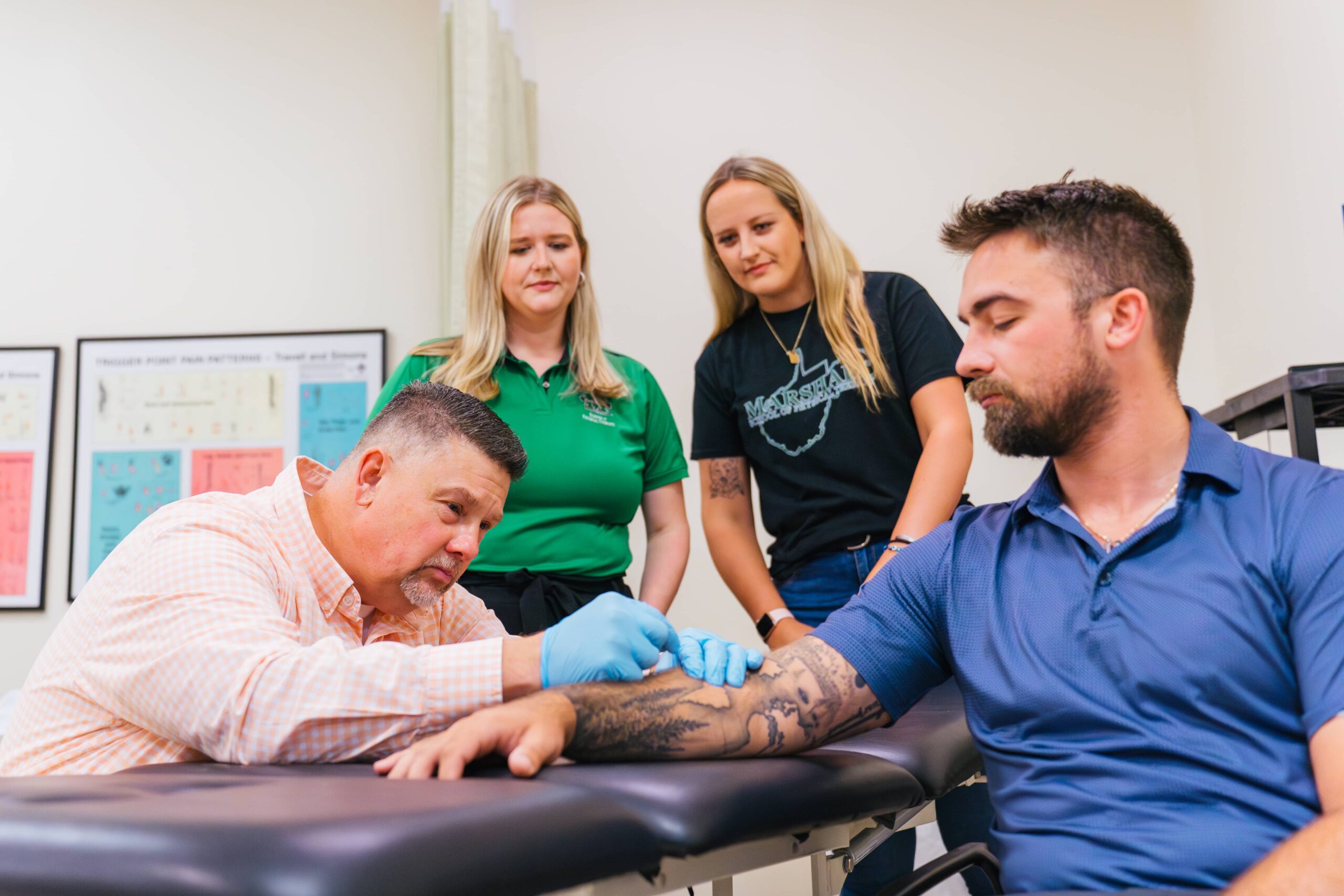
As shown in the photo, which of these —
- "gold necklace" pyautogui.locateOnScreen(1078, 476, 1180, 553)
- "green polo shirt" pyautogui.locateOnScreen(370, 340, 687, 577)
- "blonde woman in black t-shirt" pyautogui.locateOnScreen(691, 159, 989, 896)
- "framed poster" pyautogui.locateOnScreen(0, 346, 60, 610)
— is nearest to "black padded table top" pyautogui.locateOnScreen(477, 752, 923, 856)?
"gold necklace" pyautogui.locateOnScreen(1078, 476, 1180, 553)

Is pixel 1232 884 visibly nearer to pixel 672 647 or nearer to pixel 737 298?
pixel 672 647

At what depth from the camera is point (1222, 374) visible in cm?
263

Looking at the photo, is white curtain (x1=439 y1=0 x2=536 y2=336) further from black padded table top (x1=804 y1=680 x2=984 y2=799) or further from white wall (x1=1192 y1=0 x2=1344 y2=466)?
white wall (x1=1192 y1=0 x2=1344 y2=466)

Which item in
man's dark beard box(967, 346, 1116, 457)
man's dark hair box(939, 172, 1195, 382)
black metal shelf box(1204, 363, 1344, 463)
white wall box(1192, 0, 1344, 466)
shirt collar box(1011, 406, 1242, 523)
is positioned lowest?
shirt collar box(1011, 406, 1242, 523)

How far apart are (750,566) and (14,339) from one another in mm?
2299

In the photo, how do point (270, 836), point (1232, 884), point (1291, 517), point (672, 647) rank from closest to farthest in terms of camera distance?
point (270, 836) → point (1232, 884) → point (1291, 517) → point (672, 647)

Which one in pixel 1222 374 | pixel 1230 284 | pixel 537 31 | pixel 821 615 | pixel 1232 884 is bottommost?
pixel 1232 884

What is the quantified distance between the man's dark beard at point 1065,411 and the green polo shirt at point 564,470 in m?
0.83

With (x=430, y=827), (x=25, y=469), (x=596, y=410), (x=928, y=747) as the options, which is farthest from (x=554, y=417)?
(x=25, y=469)

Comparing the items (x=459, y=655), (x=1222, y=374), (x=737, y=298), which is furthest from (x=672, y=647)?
(x=1222, y=374)

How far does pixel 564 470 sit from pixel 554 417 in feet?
0.36

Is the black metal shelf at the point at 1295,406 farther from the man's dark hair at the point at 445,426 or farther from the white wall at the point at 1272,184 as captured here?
the man's dark hair at the point at 445,426

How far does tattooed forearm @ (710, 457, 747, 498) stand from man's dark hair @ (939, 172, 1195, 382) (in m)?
0.85

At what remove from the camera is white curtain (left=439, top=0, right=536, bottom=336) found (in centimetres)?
245
